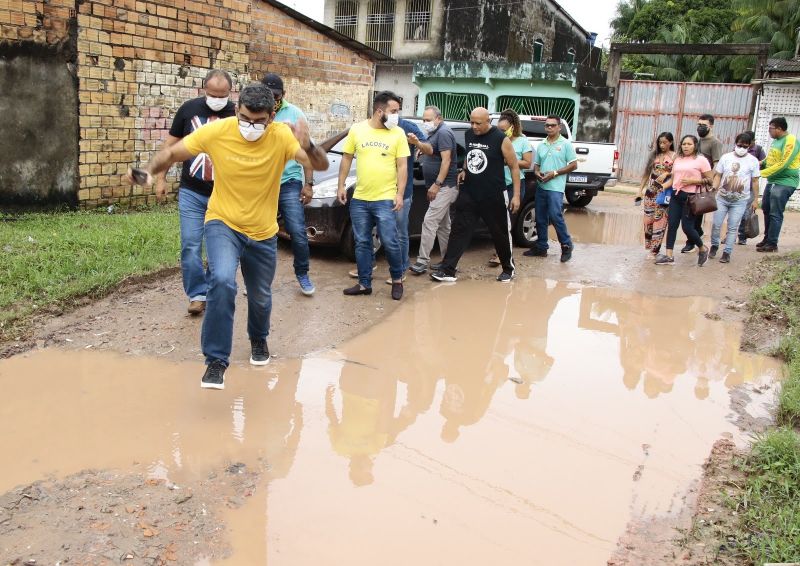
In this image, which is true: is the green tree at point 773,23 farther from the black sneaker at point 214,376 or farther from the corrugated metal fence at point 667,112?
the black sneaker at point 214,376

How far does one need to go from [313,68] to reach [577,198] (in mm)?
5739

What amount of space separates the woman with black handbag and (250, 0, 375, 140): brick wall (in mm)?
7117

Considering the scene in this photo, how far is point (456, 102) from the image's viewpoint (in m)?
24.1

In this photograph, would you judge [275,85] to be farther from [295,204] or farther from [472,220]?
[472,220]

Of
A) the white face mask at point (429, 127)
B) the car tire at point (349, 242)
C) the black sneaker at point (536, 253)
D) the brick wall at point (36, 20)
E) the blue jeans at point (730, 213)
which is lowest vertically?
the black sneaker at point (536, 253)

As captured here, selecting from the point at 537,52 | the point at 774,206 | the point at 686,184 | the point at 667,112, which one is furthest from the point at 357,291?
the point at 537,52

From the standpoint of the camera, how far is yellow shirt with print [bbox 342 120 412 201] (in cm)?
667

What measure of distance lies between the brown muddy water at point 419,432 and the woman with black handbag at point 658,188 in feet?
10.0

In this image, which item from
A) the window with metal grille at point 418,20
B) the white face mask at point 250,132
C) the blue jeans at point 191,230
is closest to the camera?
the white face mask at point 250,132

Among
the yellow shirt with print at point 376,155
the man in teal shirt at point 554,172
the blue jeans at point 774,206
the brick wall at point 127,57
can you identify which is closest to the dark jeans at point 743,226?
the blue jeans at point 774,206

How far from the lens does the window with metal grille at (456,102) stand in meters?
23.6

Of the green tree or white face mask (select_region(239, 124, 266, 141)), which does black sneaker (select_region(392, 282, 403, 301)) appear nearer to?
white face mask (select_region(239, 124, 266, 141))

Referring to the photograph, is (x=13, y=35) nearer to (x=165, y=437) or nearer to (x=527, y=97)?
(x=165, y=437)

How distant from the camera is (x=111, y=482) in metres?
3.57
